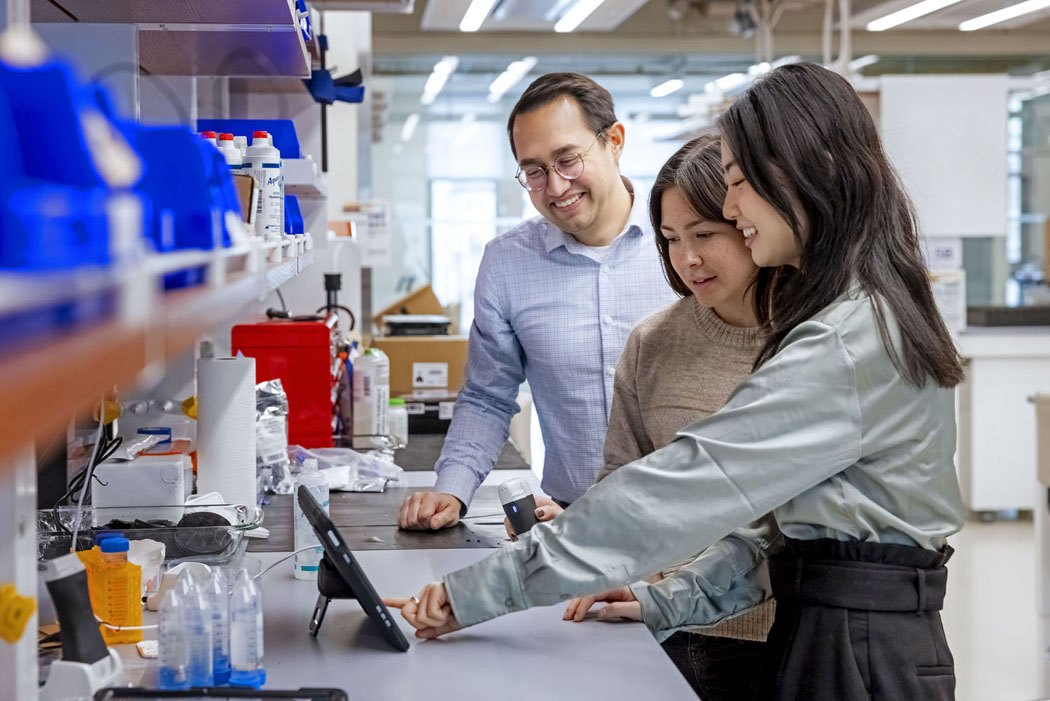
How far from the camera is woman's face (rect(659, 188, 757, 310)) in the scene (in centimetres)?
198

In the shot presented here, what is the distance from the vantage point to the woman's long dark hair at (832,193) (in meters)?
1.46

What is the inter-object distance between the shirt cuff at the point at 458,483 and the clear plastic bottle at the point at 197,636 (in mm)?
1002

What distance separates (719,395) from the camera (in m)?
2.06

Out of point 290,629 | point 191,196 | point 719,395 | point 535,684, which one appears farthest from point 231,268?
point 719,395

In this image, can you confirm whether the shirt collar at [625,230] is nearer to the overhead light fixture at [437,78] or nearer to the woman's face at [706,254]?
the woman's face at [706,254]

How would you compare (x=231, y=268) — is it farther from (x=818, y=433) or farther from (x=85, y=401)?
(x=818, y=433)

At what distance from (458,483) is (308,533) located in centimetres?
42

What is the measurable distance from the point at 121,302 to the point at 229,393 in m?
1.81

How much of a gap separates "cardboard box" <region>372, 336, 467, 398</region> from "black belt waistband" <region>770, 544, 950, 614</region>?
313 cm

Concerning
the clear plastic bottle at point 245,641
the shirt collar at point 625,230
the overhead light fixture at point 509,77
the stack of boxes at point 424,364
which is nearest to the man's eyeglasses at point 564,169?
the shirt collar at point 625,230

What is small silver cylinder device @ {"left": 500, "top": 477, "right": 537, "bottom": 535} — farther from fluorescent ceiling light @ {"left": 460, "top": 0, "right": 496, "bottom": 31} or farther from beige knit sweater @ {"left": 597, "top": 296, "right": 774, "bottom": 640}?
fluorescent ceiling light @ {"left": 460, "top": 0, "right": 496, "bottom": 31}

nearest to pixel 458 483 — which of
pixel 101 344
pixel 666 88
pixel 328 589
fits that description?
pixel 328 589

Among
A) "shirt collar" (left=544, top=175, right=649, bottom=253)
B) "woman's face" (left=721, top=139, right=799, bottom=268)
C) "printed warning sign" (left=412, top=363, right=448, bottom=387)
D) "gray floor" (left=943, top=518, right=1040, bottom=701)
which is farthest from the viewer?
"printed warning sign" (left=412, top=363, right=448, bottom=387)

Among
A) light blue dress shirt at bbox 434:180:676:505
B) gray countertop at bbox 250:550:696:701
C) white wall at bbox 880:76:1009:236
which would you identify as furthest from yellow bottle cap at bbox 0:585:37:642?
white wall at bbox 880:76:1009:236
